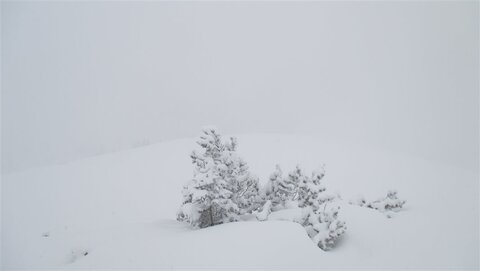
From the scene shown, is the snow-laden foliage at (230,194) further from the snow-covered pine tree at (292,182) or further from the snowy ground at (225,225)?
the snowy ground at (225,225)

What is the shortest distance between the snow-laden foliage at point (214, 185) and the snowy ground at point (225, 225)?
119 cm

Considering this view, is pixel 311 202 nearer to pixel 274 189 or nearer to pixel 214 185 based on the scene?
pixel 274 189

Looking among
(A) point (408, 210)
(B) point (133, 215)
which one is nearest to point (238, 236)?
(A) point (408, 210)

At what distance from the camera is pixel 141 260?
1116cm

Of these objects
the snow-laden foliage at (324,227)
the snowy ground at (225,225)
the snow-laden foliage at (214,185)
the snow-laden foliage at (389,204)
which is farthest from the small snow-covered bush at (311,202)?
the snow-laden foliage at (389,204)

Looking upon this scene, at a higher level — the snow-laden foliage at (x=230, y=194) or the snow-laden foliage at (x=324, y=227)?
the snow-laden foliage at (x=230, y=194)

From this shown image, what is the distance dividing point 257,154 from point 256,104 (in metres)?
120

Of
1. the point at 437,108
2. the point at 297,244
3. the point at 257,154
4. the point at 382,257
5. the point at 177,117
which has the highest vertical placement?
the point at 177,117

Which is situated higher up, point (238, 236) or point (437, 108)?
point (437, 108)

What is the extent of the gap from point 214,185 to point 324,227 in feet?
19.1

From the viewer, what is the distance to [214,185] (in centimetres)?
1403

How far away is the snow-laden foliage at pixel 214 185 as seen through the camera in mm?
13859

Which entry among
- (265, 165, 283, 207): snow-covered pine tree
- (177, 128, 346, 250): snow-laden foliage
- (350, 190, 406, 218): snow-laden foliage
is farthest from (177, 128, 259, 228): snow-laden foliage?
(350, 190, 406, 218): snow-laden foliage

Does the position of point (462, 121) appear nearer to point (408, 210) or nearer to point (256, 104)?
point (408, 210)
